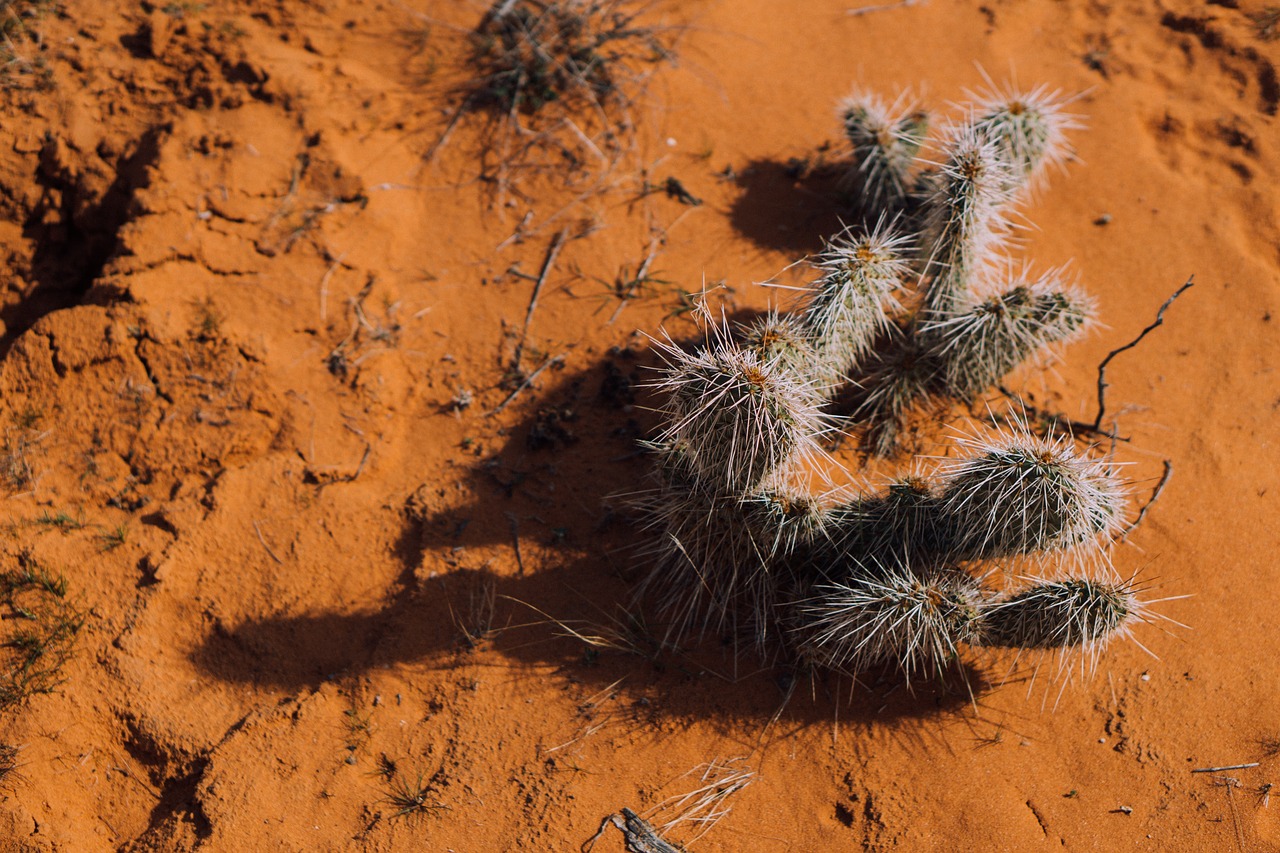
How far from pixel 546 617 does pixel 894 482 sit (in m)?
1.35

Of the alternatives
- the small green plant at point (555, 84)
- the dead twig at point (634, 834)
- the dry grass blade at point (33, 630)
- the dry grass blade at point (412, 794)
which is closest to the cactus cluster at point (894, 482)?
the dead twig at point (634, 834)

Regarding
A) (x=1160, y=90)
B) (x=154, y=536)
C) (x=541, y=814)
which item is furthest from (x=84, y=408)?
(x=1160, y=90)

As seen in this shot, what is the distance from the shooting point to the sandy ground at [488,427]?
3064 millimetres

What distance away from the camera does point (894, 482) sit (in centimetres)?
307

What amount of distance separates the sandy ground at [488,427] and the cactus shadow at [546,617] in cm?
2

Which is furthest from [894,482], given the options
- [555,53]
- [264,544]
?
[555,53]

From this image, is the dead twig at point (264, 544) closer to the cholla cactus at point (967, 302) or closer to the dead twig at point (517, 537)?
the dead twig at point (517, 537)

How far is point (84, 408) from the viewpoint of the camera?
3.85 m

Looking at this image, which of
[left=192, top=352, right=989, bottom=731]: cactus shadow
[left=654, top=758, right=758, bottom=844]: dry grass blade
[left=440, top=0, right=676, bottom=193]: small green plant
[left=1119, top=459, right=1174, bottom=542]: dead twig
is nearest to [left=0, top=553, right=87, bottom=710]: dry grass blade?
[left=192, top=352, right=989, bottom=731]: cactus shadow

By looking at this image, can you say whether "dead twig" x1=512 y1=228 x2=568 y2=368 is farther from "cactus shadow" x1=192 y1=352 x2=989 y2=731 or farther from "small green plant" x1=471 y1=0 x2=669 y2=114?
"small green plant" x1=471 y1=0 x2=669 y2=114

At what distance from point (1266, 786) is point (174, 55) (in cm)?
562

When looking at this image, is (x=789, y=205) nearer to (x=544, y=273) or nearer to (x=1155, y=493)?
(x=544, y=273)

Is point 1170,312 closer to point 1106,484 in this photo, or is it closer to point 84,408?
point 1106,484

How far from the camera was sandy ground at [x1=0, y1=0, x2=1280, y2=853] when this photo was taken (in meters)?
3.06
